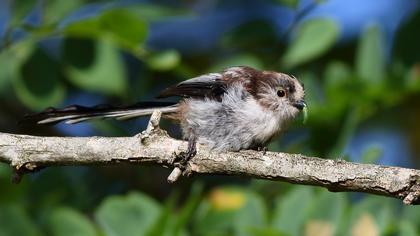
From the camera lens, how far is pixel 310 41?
16.0ft

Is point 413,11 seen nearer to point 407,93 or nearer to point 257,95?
point 407,93

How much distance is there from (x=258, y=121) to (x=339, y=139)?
748 millimetres

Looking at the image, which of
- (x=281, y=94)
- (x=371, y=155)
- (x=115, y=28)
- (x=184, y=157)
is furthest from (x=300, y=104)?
(x=184, y=157)

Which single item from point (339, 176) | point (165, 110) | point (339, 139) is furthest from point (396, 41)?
point (339, 176)

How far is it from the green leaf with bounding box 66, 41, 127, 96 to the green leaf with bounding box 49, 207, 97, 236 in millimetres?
733

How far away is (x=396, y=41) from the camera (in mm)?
5000

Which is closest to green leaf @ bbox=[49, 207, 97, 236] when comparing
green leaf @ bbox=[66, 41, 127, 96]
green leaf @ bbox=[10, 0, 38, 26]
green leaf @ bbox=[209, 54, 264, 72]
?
green leaf @ bbox=[66, 41, 127, 96]

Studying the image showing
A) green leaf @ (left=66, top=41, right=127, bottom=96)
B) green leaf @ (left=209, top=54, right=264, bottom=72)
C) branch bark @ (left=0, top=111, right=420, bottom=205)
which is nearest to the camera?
branch bark @ (left=0, top=111, right=420, bottom=205)

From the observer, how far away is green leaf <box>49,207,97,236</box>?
4168mm

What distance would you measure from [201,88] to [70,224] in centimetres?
78

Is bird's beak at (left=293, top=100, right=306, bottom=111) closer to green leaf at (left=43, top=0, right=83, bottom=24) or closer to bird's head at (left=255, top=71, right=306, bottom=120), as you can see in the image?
bird's head at (left=255, top=71, right=306, bottom=120)

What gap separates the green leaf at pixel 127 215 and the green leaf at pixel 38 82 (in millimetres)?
644

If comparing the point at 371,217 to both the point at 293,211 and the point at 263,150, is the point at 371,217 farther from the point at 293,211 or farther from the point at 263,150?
the point at 263,150

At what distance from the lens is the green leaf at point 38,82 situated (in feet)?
15.0
